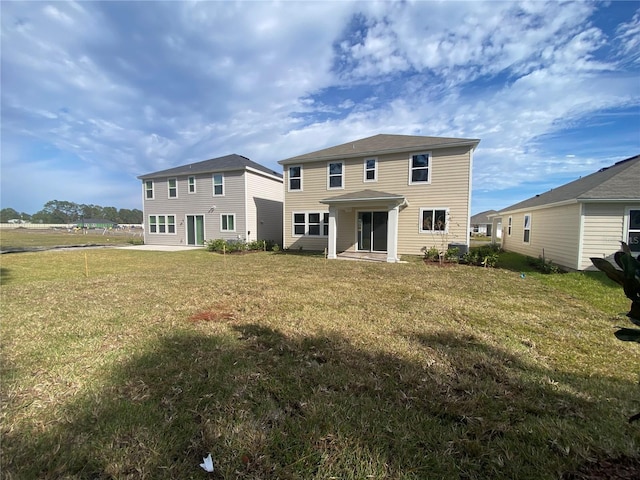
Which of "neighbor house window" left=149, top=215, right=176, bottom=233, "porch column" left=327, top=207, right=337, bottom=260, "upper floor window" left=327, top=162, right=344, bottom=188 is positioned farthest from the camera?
"neighbor house window" left=149, top=215, right=176, bottom=233

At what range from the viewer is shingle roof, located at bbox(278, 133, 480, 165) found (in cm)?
1284

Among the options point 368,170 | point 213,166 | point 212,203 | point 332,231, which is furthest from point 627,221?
point 213,166

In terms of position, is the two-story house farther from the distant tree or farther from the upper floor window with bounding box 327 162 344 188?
the distant tree

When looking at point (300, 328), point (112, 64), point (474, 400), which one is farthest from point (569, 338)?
point (112, 64)

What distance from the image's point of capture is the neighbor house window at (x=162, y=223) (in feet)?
67.3

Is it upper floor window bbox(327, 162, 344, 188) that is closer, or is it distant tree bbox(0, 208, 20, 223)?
upper floor window bbox(327, 162, 344, 188)

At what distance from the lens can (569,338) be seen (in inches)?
155

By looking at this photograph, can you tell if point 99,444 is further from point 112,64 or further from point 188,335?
point 112,64

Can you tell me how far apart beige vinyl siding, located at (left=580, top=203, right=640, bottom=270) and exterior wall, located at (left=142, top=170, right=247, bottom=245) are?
1656 centimetres

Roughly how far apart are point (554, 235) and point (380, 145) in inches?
355

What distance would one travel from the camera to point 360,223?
1469cm

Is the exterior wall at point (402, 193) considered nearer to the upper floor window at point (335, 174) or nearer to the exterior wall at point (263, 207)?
the upper floor window at point (335, 174)

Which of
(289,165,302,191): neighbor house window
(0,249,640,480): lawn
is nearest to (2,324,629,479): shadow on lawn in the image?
(0,249,640,480): lawn

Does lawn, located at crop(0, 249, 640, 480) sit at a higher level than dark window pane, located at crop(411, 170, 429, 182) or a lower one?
lower
